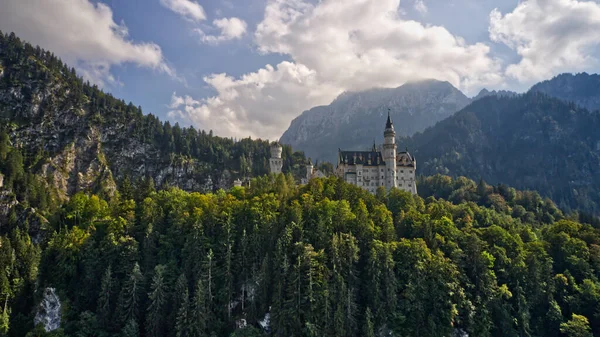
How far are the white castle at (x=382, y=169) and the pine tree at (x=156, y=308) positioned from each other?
60755mm

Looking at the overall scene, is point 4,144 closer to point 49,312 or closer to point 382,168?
point 49,312

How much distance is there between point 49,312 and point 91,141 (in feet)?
340

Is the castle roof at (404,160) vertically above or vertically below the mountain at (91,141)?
below

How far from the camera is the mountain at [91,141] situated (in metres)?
140

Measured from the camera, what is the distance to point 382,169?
373ft

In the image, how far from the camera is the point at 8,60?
15900 centimetres

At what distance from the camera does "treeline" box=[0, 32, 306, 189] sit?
14550cm

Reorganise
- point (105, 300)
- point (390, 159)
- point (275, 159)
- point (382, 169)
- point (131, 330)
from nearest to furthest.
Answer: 1. point (131, 330)
2. point (105, 300)
3. point (390, 159)
4. point (382, 169)
5. point (275, 159)

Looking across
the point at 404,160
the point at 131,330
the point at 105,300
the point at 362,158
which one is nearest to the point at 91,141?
the point at 362,158

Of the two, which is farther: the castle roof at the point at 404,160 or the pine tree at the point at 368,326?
the castle roof at the point at 404,160

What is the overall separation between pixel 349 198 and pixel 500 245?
30146 millimetres

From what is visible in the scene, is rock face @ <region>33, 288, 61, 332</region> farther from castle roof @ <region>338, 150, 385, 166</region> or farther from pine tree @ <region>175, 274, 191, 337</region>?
castle roof @ <region>338, 150, 385, 166</region>

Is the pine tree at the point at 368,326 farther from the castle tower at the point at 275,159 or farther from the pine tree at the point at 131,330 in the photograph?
the castle tower at the point at 275,159

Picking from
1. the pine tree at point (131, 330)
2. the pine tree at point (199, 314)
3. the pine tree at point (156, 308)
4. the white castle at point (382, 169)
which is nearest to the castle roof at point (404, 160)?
the white castle at point (382, 169)
